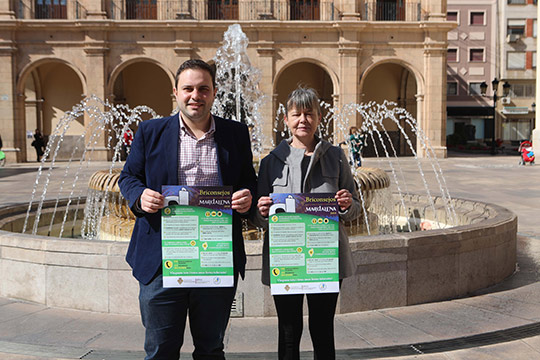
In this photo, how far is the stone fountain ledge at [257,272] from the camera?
4.73 metres

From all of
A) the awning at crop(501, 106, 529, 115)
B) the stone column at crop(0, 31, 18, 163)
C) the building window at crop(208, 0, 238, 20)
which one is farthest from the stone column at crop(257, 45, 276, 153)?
the awning at crop(501, 106, 529, 115)

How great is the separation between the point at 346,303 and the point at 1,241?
3.15 meters

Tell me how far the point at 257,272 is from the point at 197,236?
2080 mm

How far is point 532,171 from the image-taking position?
2056 cm

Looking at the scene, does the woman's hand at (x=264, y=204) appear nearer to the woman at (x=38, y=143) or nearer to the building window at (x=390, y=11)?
the woman at (x=38, y=143)

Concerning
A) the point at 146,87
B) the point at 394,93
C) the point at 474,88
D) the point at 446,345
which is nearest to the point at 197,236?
the point at 446,345

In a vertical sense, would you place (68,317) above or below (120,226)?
below

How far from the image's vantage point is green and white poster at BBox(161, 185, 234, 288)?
257 cm

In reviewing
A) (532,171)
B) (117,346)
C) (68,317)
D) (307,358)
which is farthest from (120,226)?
(532,171)

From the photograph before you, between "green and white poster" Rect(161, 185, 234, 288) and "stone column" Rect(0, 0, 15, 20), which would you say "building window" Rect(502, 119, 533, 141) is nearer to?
"stone column" Rect(0, 0, 15, 20)

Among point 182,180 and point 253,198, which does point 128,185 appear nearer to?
point 182,180

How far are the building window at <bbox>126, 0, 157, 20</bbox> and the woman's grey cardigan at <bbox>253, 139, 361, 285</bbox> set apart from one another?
26463 mm

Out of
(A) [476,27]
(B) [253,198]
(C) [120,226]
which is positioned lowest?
(C) [120,226]

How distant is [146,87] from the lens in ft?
104
